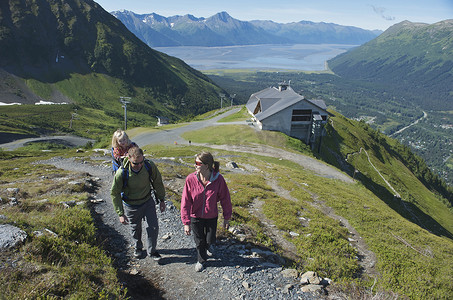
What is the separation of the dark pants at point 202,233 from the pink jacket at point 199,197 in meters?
0.21

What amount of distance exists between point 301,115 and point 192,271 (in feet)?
175

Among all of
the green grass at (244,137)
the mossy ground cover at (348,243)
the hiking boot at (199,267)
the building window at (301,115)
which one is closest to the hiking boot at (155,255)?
the hiking boot at (199,267)

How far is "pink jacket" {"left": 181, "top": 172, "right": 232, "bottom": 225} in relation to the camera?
707 centimetres

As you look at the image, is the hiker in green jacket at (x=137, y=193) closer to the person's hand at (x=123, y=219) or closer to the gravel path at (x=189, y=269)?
the person's hand at (x=123, y=219)

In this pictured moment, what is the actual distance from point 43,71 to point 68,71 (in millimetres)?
15484

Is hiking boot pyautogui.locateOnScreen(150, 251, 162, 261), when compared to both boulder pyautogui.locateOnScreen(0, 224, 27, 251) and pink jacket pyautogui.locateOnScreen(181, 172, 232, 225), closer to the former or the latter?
pink jacket pyautogui.locateOnScreen(181, 172, 232, 225)

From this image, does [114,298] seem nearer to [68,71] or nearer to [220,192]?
[220,192]

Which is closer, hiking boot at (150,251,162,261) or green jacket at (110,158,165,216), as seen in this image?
green jacket at (110,158,165,216)

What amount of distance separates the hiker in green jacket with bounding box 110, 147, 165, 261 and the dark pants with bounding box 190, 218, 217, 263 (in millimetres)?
1235

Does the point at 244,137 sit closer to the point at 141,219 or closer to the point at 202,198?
the point at 141,219

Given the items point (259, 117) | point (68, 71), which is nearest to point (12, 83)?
point (68, 71)

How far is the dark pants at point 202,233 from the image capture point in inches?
290

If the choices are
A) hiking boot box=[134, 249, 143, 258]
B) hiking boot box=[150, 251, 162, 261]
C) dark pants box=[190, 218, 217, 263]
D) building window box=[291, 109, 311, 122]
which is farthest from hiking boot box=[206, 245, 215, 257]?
building window box=[291, 109, 311, 122]

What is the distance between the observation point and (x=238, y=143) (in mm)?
49156
